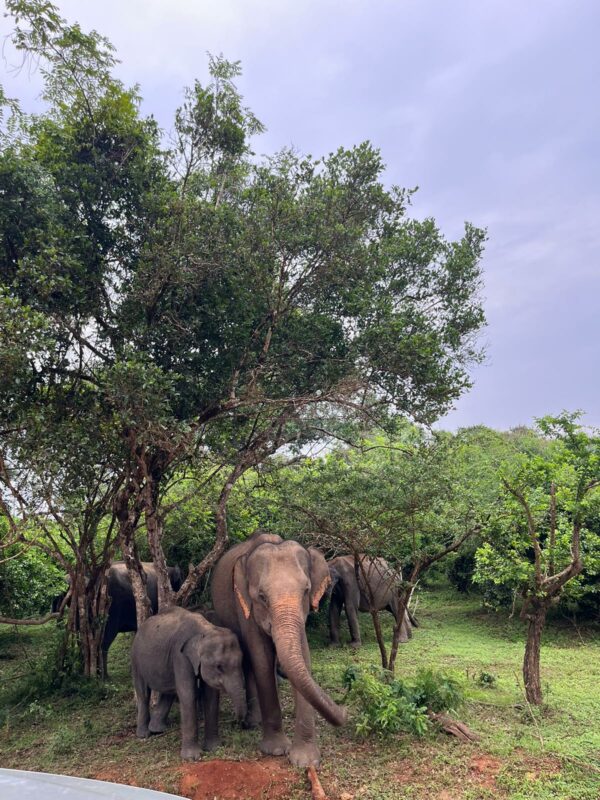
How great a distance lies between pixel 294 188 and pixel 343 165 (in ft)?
2.72

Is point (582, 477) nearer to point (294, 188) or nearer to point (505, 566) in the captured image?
point (505, 566)

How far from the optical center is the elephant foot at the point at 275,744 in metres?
7.00

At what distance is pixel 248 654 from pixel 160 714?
1595 mm

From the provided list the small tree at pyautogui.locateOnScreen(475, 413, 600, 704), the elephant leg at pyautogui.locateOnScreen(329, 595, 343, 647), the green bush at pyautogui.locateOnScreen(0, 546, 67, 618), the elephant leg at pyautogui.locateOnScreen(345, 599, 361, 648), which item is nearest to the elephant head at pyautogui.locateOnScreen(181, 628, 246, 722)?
the small tree at pyautogui.locateOnScreen(475, 413, 600, 704)

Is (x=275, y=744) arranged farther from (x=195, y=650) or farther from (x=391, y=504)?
(x=391, y=504)

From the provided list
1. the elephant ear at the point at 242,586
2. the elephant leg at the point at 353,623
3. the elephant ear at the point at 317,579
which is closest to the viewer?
the elephant ear at the point at 242,586

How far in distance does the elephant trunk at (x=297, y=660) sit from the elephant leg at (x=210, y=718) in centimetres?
137

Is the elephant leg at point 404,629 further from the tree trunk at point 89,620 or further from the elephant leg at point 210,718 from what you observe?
the elephant leg at point 210,718

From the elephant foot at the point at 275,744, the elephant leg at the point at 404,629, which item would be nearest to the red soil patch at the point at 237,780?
the elephant foot at the point at 275,744

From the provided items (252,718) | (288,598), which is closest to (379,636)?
(252,718)

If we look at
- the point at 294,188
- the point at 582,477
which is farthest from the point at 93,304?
the point at 582,477

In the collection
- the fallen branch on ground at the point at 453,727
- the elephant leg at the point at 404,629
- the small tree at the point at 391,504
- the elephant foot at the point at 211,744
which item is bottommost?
the elephant foot at the point at 211,744

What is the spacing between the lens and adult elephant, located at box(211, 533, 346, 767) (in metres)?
6.37

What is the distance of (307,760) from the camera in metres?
6.61
